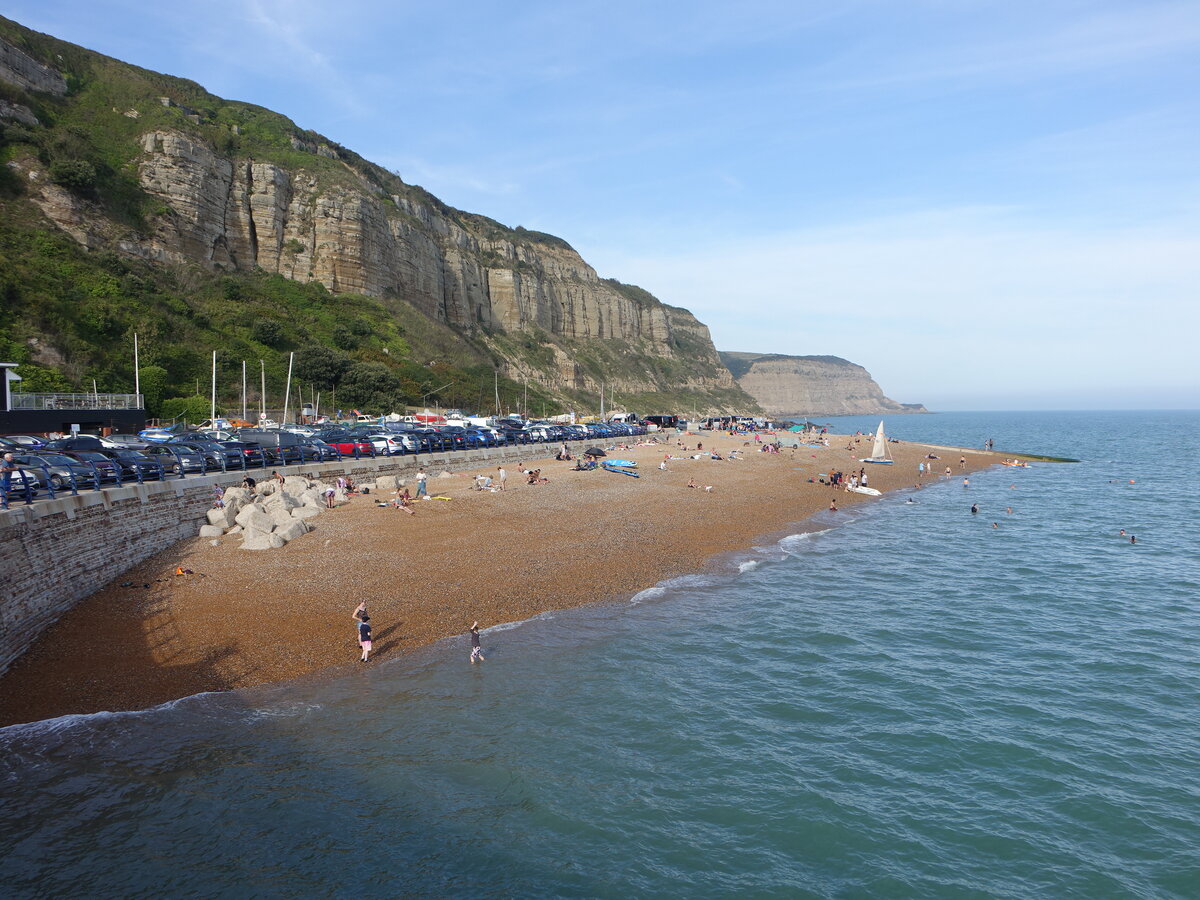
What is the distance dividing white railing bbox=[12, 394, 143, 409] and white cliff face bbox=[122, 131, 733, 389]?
24.4 meters

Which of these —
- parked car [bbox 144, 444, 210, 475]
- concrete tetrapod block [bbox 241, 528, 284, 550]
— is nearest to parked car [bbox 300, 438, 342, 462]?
parked car [bbox 144, 444, 210, 475]

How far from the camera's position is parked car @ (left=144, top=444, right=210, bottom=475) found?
88.7 ft

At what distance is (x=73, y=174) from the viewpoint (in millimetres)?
58125

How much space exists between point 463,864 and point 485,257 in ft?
399

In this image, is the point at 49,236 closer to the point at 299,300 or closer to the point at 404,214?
the point at 299,300

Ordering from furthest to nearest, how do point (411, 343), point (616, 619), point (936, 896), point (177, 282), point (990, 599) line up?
1. point (411, 343)
2. point (177, 282)
3. point (990, 599)
4. point (616, 619)
5. point (936, 896)

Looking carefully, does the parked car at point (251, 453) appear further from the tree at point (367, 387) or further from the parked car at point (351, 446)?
the tree at point (367, 387)

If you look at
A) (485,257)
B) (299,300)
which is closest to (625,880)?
(299,300)

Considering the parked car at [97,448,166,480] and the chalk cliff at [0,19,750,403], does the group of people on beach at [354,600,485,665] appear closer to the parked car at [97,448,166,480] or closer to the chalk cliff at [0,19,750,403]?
the parked car at [97,448,166,480]

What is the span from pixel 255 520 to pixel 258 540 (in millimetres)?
1043

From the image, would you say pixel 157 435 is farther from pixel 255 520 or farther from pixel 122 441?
pixel 255 520

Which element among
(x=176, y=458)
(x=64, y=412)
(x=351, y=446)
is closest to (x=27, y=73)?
(x=64, y=412)

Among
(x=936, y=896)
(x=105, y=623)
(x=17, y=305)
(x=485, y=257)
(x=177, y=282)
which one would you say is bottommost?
(x=936, y=896)

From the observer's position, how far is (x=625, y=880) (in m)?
10.6
